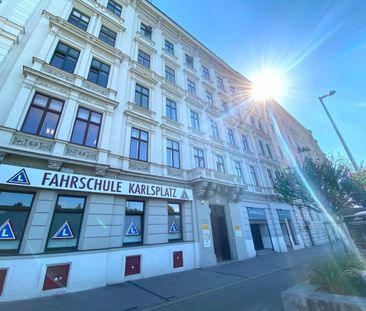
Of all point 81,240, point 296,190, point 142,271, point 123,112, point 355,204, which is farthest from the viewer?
point 355,204

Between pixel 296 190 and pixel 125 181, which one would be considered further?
pixel 296 190

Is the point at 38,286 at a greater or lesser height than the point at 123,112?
lesser

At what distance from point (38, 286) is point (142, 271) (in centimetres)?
385

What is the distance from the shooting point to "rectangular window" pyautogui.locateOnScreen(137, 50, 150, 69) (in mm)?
13948

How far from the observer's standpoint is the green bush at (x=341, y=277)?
3678mm

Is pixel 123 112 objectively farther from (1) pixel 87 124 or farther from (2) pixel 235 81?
(2) pixel 235 81

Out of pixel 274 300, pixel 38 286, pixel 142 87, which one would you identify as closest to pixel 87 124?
pixel 142 87

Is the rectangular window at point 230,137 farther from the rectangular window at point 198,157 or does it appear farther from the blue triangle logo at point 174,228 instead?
the blue triangle logo at point 174,228

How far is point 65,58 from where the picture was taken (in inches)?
389

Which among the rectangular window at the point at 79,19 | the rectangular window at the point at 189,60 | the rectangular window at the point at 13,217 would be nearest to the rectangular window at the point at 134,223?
the rectangular window at the point at 13,217

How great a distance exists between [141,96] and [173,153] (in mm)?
4536

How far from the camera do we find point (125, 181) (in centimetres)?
891

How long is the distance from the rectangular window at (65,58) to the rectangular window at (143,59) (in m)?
4.68

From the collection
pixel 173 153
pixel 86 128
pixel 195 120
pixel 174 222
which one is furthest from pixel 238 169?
pixel 86 128
